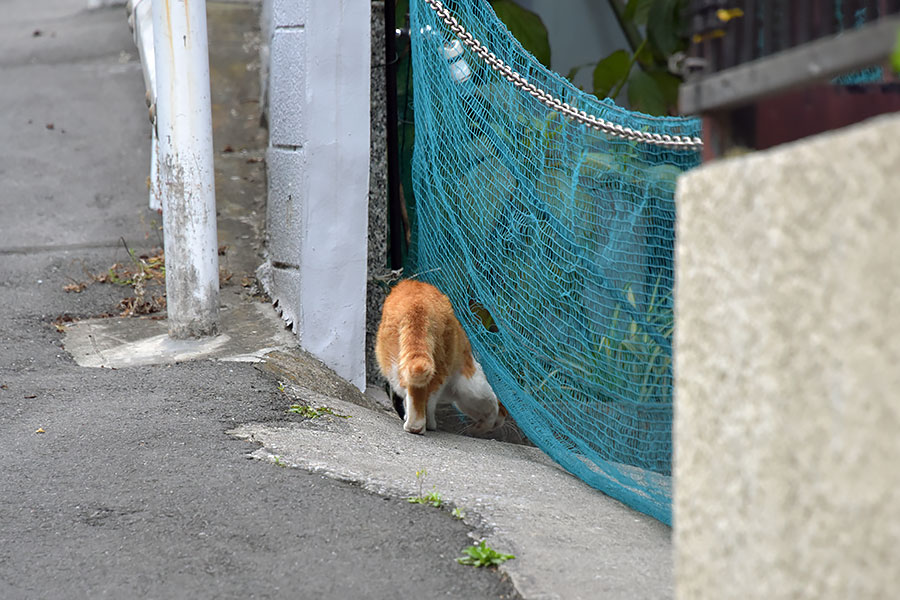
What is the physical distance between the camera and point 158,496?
2.77 metres

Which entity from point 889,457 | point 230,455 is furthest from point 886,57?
point 230,455

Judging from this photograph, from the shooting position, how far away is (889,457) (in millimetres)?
1062

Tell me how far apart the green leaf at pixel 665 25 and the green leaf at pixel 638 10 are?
26 centimetres

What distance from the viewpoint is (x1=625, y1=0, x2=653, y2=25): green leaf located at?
578 centimetres

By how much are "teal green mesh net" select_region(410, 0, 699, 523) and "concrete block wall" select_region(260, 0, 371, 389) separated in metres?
0.34

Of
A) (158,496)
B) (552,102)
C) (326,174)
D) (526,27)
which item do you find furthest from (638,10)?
(158,496)

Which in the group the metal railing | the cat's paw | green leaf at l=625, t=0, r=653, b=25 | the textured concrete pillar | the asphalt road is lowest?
the cat's paw

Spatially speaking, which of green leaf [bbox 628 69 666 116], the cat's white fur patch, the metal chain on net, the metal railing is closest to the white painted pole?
the cat's white fur patch

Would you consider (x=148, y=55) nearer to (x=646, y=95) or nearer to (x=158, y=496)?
(x=646, y=95)

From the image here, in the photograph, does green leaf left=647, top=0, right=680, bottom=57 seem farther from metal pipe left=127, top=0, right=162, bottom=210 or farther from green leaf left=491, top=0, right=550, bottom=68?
metal pipe left=127, top=0, right=162, bottom=210

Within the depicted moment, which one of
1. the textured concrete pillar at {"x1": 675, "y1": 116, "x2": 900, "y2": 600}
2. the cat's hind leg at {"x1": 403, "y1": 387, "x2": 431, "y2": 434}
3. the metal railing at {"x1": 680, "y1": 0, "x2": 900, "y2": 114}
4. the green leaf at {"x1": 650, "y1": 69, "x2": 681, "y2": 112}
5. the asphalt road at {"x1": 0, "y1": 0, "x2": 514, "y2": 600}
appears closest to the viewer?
the textured concrete pillar at {"x1": 675, "y1": 116, "x2": 900, "y2": 600}

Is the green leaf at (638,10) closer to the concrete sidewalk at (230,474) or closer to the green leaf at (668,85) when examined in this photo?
the green leaf at (668,85)

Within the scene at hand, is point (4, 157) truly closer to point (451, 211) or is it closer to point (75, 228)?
point (75, 228)

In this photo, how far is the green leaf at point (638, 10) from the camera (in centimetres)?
578
